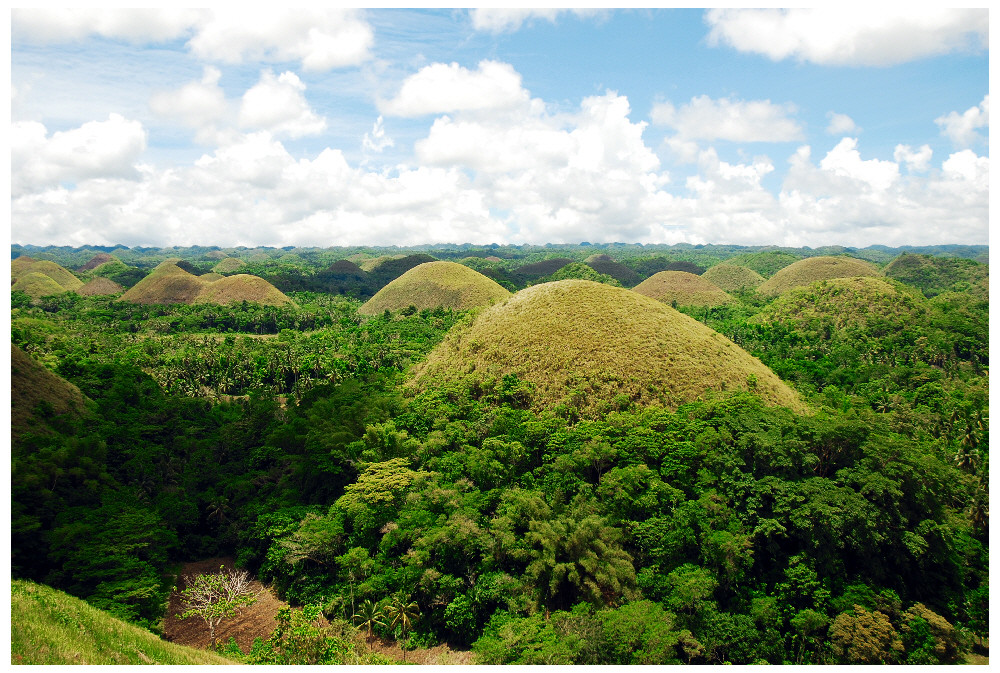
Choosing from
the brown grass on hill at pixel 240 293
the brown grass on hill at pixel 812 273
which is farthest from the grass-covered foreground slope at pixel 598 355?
the brown grass on hill at pixel 812 273

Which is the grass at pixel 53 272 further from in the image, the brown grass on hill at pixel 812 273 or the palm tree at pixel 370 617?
the brown grass on hill at pixel 812 273

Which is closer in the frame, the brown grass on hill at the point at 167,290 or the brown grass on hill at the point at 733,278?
the brown grass on hill at the point at 167,290

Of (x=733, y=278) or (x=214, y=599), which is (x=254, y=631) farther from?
(x=733, y=278)

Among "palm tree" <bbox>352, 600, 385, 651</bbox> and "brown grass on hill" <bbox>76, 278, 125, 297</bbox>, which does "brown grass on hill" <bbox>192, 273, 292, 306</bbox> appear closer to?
"brown grass on hill" <bbox>76, 278, 125, 297</bbox>

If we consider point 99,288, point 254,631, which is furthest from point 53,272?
point 254,631

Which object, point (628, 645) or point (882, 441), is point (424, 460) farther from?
point (882, 441)

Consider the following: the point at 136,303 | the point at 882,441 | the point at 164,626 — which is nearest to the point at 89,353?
the point at 164,626
